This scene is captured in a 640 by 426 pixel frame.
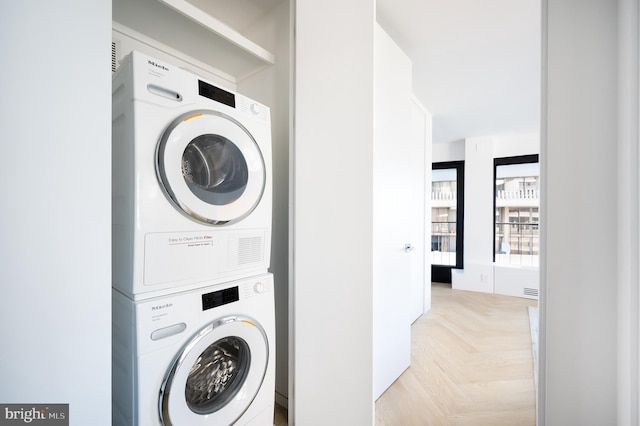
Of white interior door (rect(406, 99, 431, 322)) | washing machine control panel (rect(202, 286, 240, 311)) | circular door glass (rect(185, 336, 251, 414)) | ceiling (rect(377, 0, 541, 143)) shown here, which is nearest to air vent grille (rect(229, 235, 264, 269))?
washing machine control panel (rect(202, 286, 240, 311))

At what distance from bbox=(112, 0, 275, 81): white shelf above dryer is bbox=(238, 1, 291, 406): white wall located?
11 centimetres

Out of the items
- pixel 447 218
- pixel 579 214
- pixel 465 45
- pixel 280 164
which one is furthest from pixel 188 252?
pixel 447 218

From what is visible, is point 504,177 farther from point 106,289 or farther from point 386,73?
point 106,289

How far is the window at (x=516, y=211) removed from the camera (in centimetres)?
412

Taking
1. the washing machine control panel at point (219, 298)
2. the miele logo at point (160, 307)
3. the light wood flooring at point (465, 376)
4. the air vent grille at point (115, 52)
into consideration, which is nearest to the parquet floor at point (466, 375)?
the light wood flooring at point (465, 376)

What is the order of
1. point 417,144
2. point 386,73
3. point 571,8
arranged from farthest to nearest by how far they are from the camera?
point 417,144 < point 386,73 < point 571,8

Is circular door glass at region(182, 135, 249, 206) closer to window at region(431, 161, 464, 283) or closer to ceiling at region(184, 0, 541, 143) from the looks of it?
ceiling at region(184, 0, 541, 143)

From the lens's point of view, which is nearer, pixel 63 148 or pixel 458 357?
pixel 63 148

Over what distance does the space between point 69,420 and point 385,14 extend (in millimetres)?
2402

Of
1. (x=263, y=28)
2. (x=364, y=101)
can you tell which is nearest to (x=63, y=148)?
(x=364, y=101)

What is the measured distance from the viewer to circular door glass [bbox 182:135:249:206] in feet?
3.45

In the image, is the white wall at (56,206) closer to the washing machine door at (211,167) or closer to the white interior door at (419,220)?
the washing machine door at (211,167)

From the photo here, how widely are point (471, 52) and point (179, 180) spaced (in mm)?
2453

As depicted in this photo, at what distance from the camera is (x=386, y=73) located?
1.73 m
